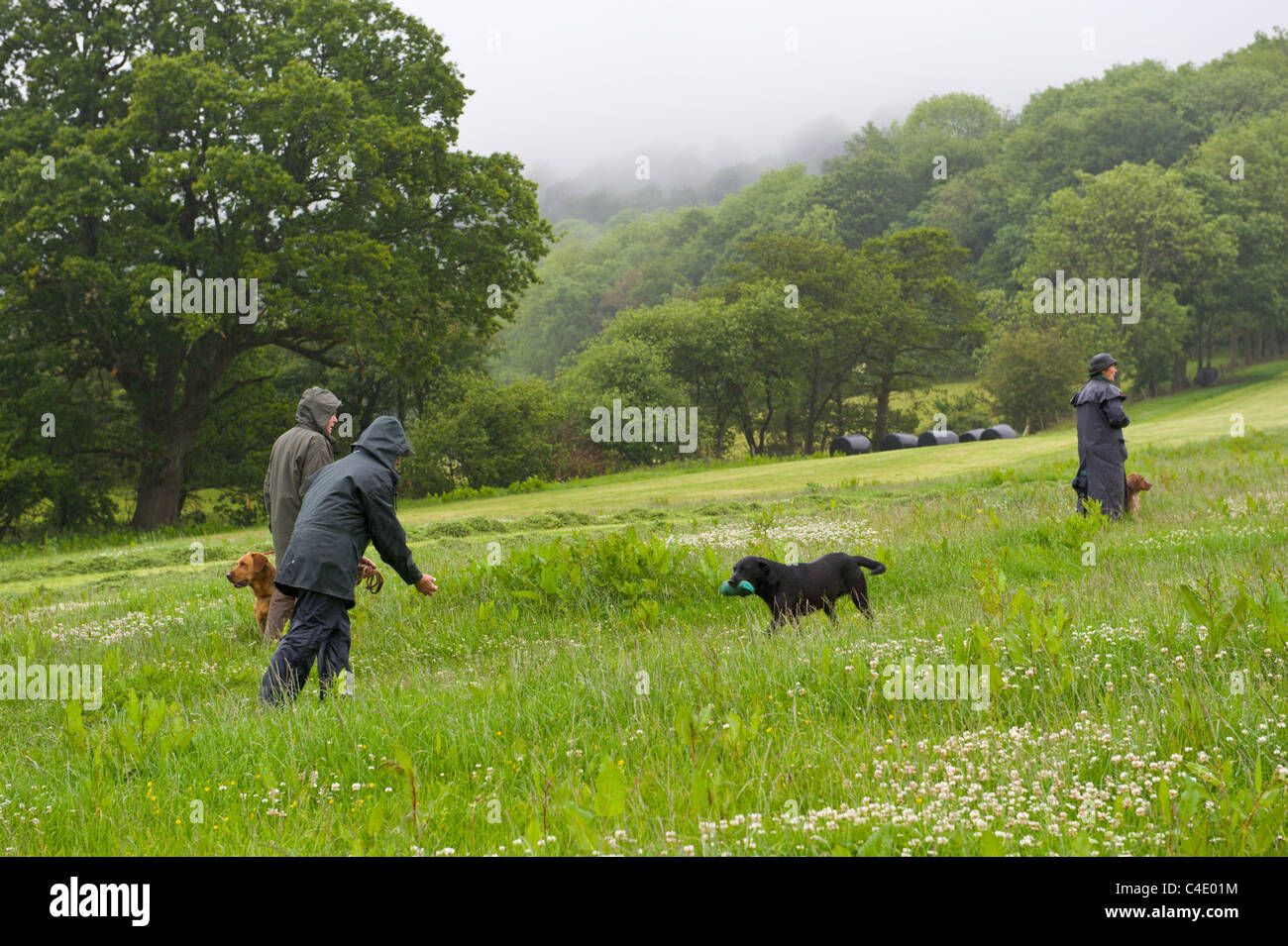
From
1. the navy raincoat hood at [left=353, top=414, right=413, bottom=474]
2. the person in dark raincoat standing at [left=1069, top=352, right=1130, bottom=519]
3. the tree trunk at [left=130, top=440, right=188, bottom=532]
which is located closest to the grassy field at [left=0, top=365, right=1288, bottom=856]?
the person in dark raincoat standing at [left=1069, top=352, right=1130, bottom=519]

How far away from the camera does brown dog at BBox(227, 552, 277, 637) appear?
817 cm

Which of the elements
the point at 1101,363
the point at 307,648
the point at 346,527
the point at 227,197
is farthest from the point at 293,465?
the point at 227,197

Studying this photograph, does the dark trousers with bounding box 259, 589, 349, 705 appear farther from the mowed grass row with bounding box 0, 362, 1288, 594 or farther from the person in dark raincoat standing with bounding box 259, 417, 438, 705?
the mowed grass row with bounding box 0, 362, 1288, 594

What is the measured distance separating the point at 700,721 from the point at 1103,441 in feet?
30.3

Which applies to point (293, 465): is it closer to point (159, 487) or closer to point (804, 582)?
point (804, 582)

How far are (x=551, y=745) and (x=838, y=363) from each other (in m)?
51.2

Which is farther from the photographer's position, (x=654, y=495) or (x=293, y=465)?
(x=654, y=495)

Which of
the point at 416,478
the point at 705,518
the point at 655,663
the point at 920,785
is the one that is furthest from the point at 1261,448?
the point at 416,478

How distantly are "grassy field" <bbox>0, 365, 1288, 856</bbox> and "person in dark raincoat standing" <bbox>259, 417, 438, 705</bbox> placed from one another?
0.82 ft

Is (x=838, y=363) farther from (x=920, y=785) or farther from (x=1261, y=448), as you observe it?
(x=920, y=785)

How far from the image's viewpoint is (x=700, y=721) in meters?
3.96

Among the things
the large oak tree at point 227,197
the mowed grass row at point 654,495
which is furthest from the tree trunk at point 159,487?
the mowed grass row at point 654,495
